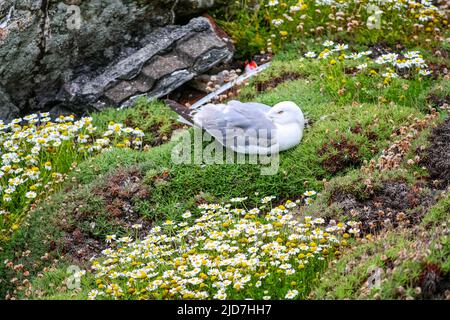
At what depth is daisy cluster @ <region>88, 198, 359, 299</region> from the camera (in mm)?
4633

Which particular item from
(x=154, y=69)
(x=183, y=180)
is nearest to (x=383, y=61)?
(x=154, y=69)

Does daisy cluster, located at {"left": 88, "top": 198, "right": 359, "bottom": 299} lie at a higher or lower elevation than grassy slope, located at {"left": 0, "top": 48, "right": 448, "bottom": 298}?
higher

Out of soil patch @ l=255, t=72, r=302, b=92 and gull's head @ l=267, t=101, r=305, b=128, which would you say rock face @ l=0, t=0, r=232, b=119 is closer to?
soil patch @ l=255, t=72, r=302, b=92

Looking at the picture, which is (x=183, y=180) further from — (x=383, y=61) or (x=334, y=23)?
(x=334, y=23)

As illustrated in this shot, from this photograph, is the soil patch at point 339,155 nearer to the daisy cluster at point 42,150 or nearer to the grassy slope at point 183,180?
the grassy slope at point 183,180

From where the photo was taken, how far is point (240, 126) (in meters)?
6.38

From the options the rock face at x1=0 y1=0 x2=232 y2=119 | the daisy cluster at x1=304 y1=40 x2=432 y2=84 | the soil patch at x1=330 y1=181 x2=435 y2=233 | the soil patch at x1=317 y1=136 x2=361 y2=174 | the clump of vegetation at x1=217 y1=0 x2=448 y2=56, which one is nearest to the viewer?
the soil patch at x1=330 y1=181 x2=435 y2=233

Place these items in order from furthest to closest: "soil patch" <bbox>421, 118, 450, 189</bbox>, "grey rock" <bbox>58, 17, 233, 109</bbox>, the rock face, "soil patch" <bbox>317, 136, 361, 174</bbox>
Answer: "grey rock" <bbox>58, 17, 233, 109</bbox>, the rock face, "soil patch" <bbox>317, 136, 361, 174</bbox>, "soil patch" <bbox>421, 118, 450, 189</bbox>

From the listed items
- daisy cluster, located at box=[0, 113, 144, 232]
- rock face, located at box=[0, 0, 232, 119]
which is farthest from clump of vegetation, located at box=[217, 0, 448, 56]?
daisy cluster, located at box=[0, 113, 144, 232]

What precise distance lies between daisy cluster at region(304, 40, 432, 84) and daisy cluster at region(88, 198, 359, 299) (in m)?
2.50

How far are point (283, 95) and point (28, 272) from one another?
10.4ft

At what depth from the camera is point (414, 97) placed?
7.25 metres
